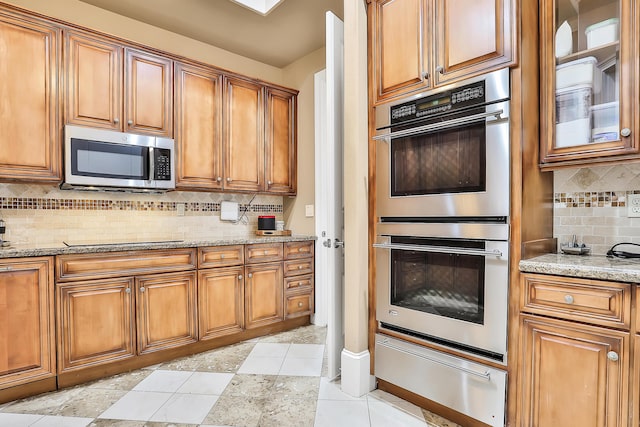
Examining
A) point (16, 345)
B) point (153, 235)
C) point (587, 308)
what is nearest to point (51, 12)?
point (153, 235)

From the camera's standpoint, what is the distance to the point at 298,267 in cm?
333

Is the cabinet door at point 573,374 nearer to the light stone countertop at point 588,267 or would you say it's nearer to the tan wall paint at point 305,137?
the light stone countertop at point 588,267

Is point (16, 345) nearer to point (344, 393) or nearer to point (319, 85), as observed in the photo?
point (344, 393)

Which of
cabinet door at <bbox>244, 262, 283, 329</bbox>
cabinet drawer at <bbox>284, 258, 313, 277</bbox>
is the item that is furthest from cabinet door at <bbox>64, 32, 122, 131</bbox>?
cabinet drawer at <bbox>284, 258, 313, 277</bbox>

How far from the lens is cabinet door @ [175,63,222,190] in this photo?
2904 mm

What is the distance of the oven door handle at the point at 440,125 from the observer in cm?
155

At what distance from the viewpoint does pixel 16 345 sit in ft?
6.45

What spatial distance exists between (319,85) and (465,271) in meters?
2.49

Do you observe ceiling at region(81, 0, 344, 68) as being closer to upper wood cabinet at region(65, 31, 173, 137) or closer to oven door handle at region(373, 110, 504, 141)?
upper wood cabinet at region(65, 31, 173, 137)

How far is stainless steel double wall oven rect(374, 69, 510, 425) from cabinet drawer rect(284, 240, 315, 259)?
1361 mm

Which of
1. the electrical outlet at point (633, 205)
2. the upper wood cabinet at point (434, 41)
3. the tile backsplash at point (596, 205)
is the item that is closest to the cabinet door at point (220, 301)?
the upper wood cabinet at point (434, 41)

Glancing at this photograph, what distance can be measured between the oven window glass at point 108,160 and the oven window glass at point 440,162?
6.46 ft

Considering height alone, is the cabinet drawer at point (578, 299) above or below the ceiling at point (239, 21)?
below

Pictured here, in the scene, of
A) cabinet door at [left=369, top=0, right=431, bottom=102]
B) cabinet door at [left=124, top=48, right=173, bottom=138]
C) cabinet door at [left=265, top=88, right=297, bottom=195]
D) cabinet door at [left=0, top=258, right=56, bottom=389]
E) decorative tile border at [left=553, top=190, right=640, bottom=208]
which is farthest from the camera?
cabinet door at [left=265, top=88, right=297, bottom=195]
